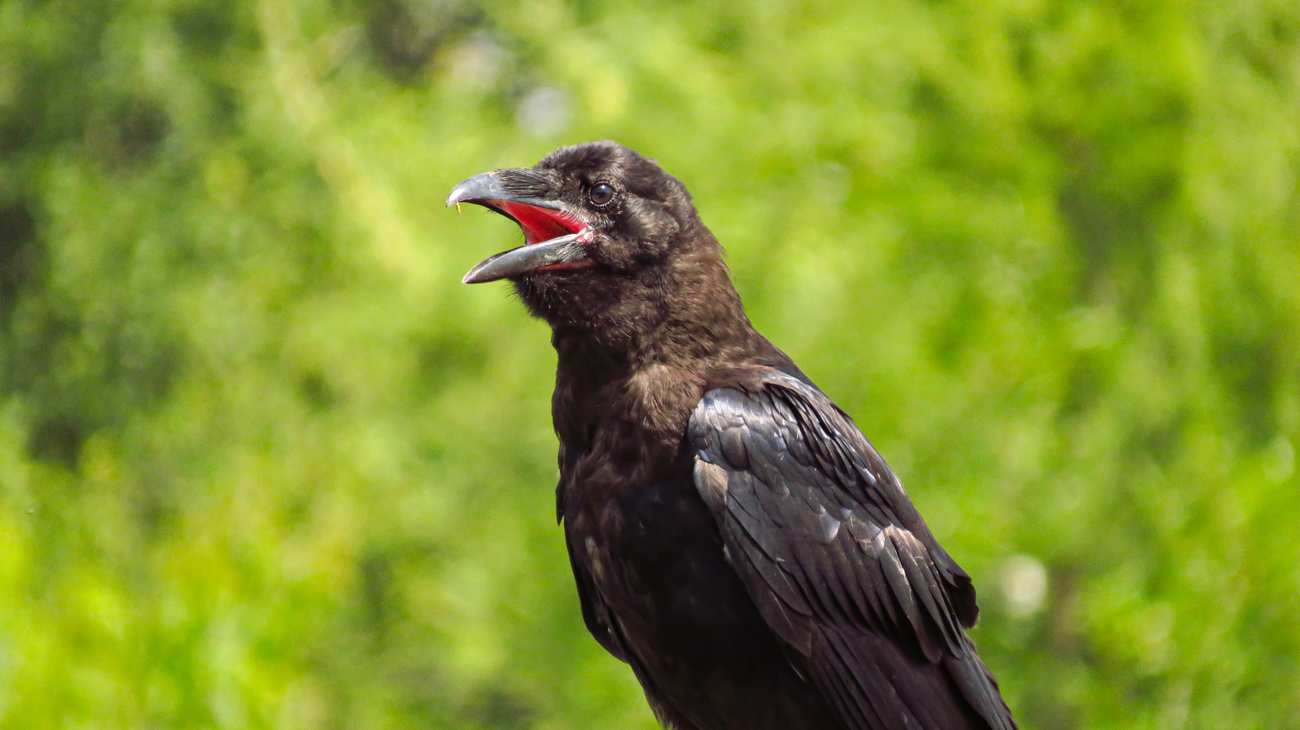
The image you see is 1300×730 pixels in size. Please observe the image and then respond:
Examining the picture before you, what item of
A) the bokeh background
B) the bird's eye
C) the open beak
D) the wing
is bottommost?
the wing

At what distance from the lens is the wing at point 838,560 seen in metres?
3.62

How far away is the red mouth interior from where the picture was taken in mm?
3928

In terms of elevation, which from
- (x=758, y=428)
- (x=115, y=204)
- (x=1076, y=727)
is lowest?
(x=758, y=428)

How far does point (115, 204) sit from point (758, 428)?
10.3 m

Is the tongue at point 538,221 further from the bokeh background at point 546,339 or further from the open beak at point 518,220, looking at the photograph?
the bokeh background at point 546,339

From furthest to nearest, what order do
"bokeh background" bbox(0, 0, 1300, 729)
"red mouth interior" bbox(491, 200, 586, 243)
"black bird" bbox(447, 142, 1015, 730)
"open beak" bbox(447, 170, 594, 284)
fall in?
"bokeh background" bbox(0, 0, 1300, 729)
"red mouth interior" bbox(491, 200, 586, 243)
"open beak" bbox(447, 170, 594, 284)
"black bird" bbox(447, 142, 1015, 730)

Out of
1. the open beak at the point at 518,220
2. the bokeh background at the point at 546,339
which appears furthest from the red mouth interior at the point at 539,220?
the bokeh background at the point at 546,339

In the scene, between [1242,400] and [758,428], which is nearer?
[758,428]

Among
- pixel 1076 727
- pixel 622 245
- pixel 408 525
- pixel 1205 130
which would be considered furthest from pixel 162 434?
pixel 622 245

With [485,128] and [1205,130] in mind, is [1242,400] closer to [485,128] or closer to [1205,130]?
[1205,130]

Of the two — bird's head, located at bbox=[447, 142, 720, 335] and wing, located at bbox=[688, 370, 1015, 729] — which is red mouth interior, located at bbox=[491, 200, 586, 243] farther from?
wing, located at bbox=[688, 370, 1015, 729]

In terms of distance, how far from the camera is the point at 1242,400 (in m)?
10.7

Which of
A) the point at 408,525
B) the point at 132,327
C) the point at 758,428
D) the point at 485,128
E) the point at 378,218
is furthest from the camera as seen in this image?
the point at 485,128

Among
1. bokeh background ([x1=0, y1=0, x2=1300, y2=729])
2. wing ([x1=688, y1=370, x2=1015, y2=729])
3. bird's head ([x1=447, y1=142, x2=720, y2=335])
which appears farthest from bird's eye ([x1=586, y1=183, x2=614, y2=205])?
bokeh background ([x1=0, y1=0, x2=1300, y2=729])
